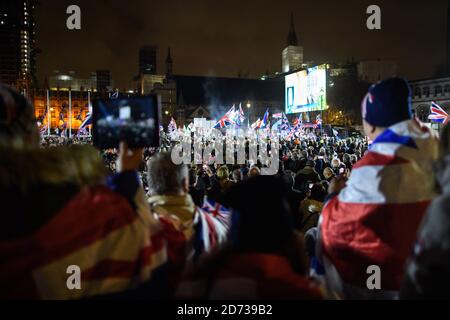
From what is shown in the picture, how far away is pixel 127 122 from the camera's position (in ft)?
8.26

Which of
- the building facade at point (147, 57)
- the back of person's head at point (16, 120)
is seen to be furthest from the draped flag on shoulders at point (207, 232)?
the building facade at point (147, 57)

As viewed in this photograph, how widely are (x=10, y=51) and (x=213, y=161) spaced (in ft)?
448

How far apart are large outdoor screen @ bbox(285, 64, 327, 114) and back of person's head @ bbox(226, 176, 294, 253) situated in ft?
172

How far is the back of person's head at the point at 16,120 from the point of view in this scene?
213 centimetres

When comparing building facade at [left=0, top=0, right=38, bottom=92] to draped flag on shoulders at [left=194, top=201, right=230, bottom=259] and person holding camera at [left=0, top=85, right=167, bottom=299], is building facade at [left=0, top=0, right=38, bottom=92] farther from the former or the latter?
person holding camera at [left=0, top=85, right=167, bottom=299]

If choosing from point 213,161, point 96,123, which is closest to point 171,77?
point 213,161

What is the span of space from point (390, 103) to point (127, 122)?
75.2 inches

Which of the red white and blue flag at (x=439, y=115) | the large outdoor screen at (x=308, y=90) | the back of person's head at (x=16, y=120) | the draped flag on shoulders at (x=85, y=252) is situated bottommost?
the draped flag on shoulders at (x=85, y=252)

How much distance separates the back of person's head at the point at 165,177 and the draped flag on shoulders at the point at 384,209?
127 centimetres

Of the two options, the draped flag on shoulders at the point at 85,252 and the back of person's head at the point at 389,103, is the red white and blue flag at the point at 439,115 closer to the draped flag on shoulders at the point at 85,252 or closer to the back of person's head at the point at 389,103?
the back of person's head at the point at 389,103

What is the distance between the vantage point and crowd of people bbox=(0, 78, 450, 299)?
5.56 ft

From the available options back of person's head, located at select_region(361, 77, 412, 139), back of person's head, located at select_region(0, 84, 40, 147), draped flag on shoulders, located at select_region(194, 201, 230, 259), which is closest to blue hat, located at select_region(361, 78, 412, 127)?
back of person's head, located at select_region(361, 77, 412, 139)

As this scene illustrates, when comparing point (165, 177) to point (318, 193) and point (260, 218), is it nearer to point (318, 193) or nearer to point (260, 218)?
point (260, 218)
